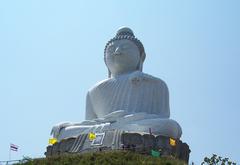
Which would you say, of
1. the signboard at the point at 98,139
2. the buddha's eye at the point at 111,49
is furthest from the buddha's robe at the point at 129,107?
the buddha's eye at the point at 111,49

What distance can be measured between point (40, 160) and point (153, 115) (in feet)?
19.3

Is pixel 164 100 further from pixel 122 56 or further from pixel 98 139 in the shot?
pixel 98 139

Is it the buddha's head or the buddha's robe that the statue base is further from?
the buddha's head

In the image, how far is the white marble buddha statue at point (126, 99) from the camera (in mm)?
19734

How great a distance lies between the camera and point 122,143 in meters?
18.6

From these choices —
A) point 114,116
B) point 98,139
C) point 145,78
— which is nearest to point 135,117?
point 114,116

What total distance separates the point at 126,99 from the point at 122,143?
360 cm

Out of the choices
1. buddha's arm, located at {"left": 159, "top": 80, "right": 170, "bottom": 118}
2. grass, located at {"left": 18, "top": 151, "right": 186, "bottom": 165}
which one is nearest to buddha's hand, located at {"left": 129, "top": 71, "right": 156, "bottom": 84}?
buddha's arm, located at {"left": 159, "top": 80, "right": 170, "bottom": 118}

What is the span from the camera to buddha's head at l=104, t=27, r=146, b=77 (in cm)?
2347

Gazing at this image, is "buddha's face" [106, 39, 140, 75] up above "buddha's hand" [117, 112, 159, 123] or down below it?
above

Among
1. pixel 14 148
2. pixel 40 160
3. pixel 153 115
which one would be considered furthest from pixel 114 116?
pixel 40 160

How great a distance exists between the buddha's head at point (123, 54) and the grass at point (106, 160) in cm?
828

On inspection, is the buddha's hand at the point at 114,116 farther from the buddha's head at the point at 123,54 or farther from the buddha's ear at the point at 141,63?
the buddha's ear at the point at 141,63

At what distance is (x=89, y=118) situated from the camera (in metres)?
22.8
